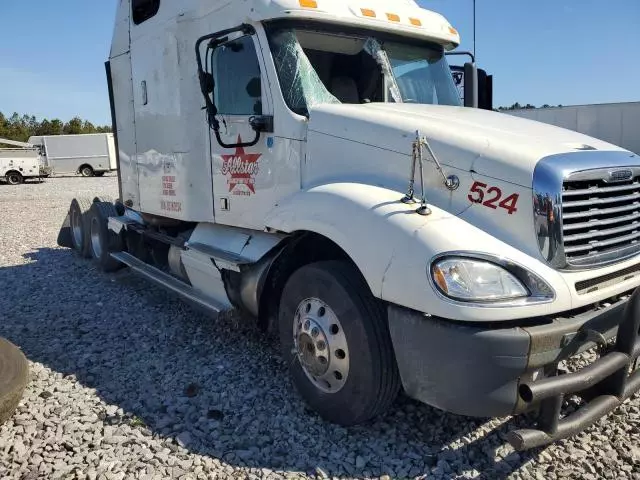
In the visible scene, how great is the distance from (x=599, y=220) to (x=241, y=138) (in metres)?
2.75

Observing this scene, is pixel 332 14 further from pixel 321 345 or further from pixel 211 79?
pixel 321 345

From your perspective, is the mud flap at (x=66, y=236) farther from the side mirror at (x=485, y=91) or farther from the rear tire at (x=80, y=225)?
the side mirror at (x=485, y=91)

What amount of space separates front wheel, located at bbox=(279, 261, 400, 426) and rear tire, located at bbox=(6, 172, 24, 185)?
30291 mm

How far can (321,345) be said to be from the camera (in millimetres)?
3453

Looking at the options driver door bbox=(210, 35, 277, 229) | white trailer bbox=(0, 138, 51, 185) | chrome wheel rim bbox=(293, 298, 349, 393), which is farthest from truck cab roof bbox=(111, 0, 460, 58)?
white trailer bbox=(0, 138, 51, 185)

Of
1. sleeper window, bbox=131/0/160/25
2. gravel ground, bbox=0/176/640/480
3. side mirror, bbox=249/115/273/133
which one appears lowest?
gravel ground, bbox=0/176/640/480

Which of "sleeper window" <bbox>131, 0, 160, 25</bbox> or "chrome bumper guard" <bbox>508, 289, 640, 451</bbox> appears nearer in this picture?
"chrome bumper guard" <bbox>508, 289, 640, 451</bbox>

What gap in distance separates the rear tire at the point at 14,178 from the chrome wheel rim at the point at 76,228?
23228 millimetres

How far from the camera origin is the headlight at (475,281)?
8.75ft

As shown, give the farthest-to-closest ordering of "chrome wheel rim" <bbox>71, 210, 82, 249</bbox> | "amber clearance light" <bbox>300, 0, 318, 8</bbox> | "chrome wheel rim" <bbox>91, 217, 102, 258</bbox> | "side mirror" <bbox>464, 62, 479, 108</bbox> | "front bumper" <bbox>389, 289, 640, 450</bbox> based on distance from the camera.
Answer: "chrome wheel rim" <bbox>71, 210, 82, 249</bbox> < "chrome wheel rim" <bbox>91, 217, 102, 258</bbox> < "side mirror" <bbox>464, 62, 479, 108</bbox> < "amber clearance light" <bbox>300, 0, 318, 8</bbox> < "front bumper" <bbox>389, 289, 640, 450</bbox>

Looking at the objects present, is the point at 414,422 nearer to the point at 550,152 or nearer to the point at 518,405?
the point at 518,405

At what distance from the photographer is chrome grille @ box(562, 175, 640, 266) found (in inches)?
116

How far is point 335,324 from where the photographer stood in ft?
11.0

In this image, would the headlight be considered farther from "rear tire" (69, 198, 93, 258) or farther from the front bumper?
"rear tire" (69, 198, 93, 258)
